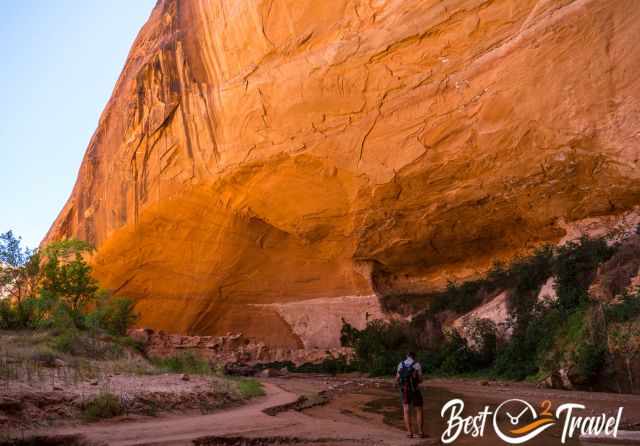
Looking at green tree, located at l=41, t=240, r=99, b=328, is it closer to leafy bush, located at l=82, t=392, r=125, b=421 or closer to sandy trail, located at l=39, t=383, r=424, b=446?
leafy bush, located at l=82, t=392, r=125, b=421

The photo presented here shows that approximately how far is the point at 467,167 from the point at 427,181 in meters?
1.34

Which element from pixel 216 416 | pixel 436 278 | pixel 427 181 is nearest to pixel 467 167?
pixel 427 181

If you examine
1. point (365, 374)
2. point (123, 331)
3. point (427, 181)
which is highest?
point (427, 181)

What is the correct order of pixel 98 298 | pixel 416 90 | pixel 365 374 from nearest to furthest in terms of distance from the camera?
1. pixel 416 90
2. pixel 365 374
3. pixel 98 298

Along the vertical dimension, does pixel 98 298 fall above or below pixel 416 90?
below

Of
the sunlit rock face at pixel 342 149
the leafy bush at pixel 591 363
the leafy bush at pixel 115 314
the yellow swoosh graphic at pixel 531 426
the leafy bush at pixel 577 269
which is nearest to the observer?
the yellow swoosh graphic at pixel 531 426

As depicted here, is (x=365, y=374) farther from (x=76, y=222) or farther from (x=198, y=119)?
(x=76, y=222)

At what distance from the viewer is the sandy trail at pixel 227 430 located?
235 inches

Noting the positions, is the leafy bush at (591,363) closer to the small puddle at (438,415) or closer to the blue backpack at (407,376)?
the small puddle at (438,415)

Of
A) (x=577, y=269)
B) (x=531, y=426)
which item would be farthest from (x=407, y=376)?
(x=577, y=269)

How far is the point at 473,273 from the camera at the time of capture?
2059 centimetres
